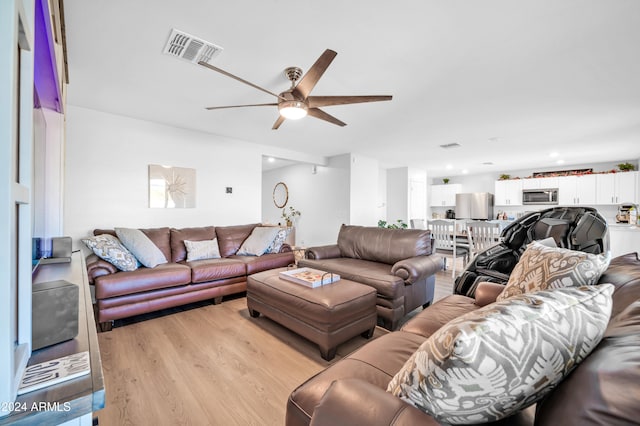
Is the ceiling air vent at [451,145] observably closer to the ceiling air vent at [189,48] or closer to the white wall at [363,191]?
the white wall at [363,191]

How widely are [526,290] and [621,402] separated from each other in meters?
1.05

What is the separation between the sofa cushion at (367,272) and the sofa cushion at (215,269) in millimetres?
812

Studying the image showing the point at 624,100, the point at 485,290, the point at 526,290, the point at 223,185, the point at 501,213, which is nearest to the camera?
the point at 526,290

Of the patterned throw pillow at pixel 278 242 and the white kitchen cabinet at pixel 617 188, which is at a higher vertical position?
the white kitchen cabinet at pixel 617 188

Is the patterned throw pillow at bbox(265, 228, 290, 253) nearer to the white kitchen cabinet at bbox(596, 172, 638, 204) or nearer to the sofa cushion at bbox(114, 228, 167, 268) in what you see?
the sofa cushion at bbox(114, 228, 167, 268)

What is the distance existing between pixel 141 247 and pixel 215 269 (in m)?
0.85

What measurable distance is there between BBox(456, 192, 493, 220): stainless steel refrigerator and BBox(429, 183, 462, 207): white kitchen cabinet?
0.40 meters

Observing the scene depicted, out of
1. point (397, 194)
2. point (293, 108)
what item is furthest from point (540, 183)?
point (293, 108)

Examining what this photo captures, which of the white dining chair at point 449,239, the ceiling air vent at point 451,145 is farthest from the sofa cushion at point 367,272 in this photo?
the ceiling air vent at point 451,145

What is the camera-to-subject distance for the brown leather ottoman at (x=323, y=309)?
2.05 meters

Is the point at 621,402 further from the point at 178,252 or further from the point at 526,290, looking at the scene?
the point at 178,252

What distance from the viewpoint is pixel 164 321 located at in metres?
2.77

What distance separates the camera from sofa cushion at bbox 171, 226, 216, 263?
11.6 feet

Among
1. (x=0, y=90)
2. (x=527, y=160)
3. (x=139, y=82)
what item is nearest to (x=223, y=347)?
(x=0, y=90)
